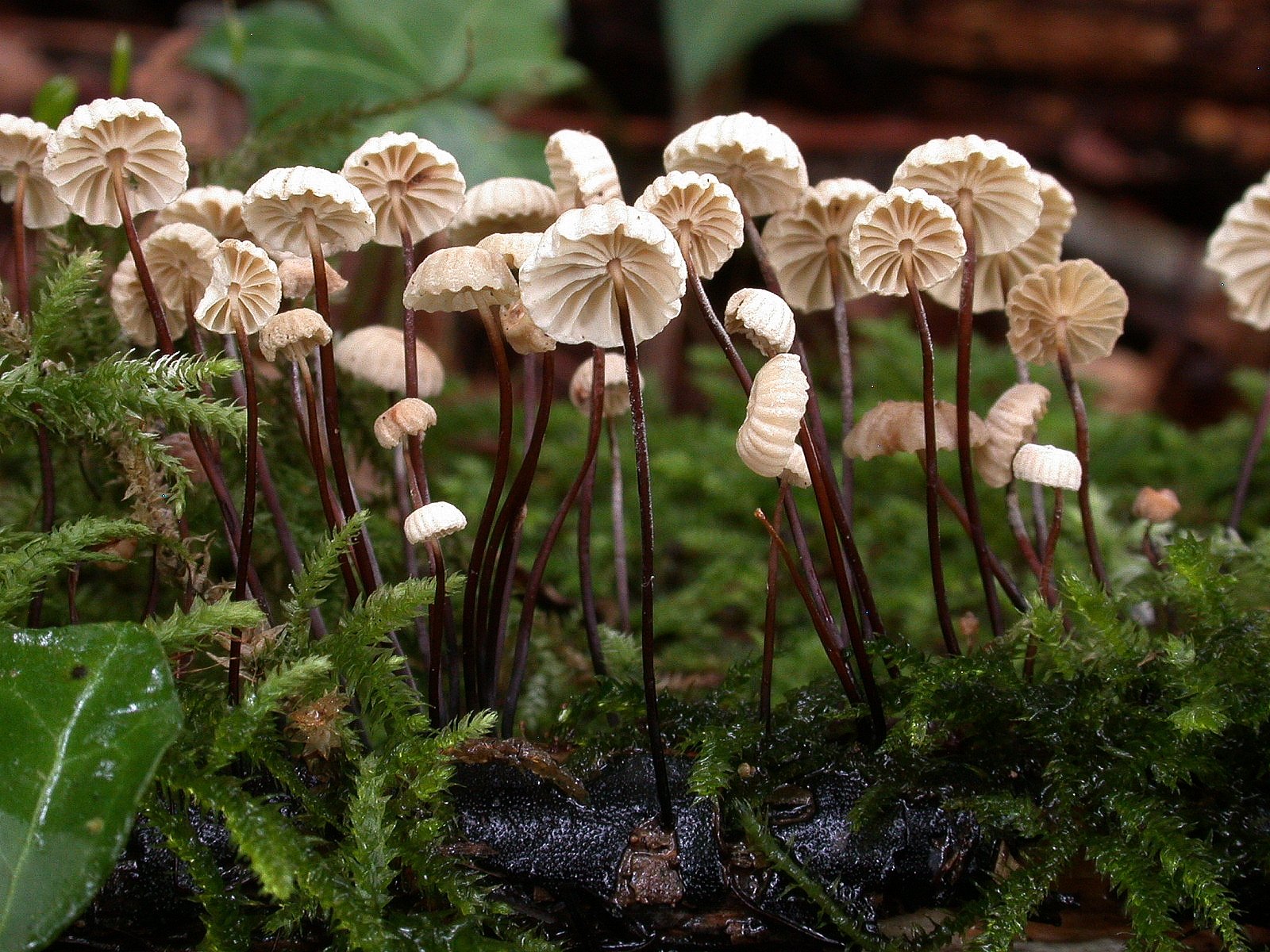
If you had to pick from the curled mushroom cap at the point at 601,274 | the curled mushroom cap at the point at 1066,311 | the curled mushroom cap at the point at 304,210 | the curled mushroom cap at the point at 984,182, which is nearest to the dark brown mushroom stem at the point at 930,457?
the curled mushroom cap at the point at 984,182

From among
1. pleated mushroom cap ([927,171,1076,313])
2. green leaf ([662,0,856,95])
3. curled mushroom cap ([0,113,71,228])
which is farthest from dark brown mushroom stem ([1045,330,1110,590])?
green leaf ([662,0,856,95])

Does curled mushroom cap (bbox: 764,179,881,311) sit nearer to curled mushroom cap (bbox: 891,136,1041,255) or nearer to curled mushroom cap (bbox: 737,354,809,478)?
curled mushroom cap (bbox: 891,136,1041,255)

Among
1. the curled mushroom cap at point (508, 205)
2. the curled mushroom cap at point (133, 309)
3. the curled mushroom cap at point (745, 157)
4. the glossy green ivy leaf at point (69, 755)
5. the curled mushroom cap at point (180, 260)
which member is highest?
the curled mushroom cap at point (745, 157)

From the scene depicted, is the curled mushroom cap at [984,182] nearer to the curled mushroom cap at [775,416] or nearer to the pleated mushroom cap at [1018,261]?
the pleated mushroom cap at [1018,261]

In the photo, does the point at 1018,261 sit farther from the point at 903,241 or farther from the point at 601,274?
the point at 601,274

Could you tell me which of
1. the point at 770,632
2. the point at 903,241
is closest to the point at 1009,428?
the point at 903,241

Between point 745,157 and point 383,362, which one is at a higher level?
point 745,157

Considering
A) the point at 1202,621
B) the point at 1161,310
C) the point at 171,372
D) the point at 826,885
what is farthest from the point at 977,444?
the point at 1161,310
